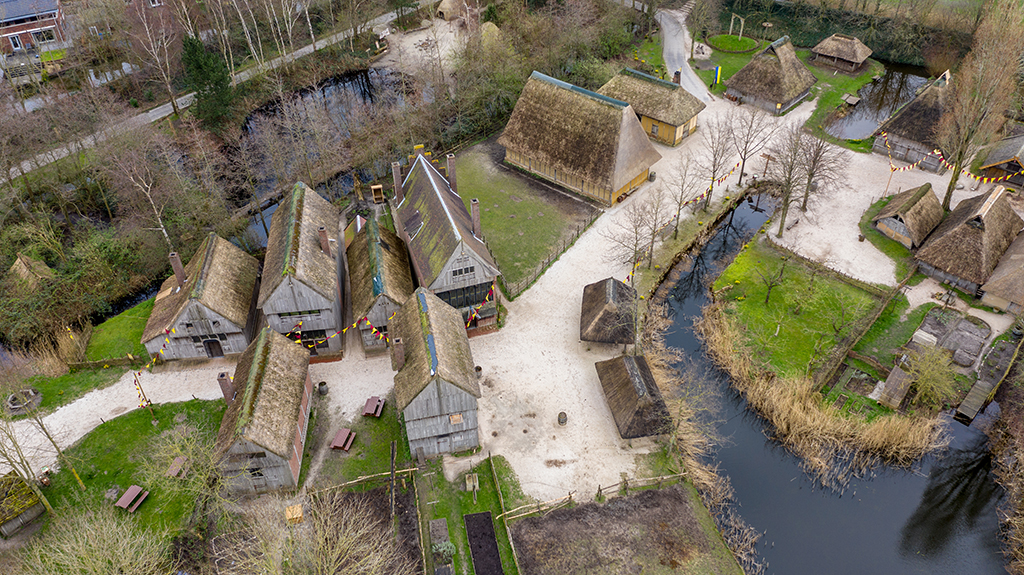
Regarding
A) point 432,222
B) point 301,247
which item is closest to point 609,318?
point 432,222

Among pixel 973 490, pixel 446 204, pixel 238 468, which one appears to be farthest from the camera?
pixel 446 204

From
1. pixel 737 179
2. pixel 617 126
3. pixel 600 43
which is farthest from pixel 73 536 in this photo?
pixel 600 43

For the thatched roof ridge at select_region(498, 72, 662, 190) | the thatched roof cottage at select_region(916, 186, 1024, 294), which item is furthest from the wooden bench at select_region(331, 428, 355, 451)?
the thatched roof cottage at select_region(916, 186, 1024, 294)

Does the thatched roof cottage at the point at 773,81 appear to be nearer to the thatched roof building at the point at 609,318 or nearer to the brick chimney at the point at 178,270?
the thatched roof building at the point at 609,318

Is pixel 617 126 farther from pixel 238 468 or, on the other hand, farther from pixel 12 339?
pixel 12 339

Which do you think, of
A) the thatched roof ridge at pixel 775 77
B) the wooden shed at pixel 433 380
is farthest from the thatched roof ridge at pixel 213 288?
the thatched roof ridge at pixel 775 77

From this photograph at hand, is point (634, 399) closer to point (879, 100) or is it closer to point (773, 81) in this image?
point (773, 81)

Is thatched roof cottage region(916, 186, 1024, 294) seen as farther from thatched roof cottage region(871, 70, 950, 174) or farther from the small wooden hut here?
thatched roof cottage region(871, 70, 950, 174)
